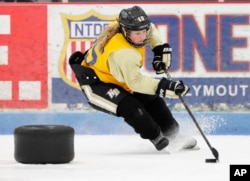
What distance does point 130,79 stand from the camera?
16.9ft

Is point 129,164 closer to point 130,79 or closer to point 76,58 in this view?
point 130,79

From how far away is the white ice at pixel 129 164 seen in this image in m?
4.27

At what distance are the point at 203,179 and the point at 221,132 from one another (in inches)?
92.9

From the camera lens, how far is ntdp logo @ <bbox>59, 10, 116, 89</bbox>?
21.8 feet

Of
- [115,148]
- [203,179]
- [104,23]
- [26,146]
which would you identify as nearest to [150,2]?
[104,23]

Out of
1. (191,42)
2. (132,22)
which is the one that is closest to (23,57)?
(191,42)

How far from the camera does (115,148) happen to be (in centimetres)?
567

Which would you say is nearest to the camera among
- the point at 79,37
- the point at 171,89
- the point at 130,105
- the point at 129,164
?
the point at 129,164

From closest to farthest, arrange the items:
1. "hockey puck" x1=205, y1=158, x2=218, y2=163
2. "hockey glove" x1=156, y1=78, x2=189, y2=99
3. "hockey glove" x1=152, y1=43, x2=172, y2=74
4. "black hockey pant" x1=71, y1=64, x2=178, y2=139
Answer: "hockey puck" x1=205, y1=158, x2=218, y2=163
"hockey glove" x1=156, y1=78, x2=189, y2=99
"black hockey pant" x1=71, y1=64, x2=178, y2=139
"hockey glove" x1=152, y1=43, x2=172, y2=74

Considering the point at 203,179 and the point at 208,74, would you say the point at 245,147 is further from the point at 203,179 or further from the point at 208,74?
the point at 203,179

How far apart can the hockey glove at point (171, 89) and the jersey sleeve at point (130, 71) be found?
0.05 meters

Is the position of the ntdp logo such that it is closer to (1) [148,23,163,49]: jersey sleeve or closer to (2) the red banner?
(2) the red banner

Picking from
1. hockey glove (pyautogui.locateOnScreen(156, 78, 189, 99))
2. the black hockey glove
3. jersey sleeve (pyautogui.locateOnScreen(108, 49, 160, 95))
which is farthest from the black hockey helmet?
the black hockey glove

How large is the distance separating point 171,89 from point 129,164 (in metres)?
0.55
